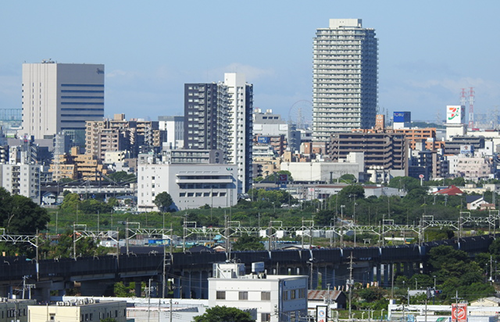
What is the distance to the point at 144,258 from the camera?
7131 centimetres

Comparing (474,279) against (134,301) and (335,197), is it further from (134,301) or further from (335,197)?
(335,197)

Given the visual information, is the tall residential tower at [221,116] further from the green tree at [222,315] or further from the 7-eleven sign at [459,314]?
the green tree at [222,315]

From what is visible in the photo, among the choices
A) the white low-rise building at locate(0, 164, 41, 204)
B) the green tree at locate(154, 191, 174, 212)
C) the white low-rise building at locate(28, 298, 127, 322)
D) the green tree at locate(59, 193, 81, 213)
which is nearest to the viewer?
the white low-rise building at locate(28, 298, 127, 322)

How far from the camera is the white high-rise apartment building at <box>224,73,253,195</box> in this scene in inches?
7505

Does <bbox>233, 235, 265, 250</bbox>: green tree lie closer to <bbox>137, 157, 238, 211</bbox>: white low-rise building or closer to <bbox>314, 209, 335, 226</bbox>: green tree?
<bbox>314, 209, 335, 226</bbox>: green tree

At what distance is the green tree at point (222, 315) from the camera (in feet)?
151

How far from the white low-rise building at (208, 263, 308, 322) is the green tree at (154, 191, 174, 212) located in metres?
102

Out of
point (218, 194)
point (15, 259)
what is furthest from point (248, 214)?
point (15, 259)

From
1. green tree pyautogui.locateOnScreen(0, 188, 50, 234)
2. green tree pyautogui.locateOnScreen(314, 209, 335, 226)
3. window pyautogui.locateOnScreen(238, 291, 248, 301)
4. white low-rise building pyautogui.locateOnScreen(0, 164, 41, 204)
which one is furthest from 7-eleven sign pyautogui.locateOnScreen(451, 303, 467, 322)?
white low-rise building pyautogui.locateOnScreen(0, 164, 41, 204)

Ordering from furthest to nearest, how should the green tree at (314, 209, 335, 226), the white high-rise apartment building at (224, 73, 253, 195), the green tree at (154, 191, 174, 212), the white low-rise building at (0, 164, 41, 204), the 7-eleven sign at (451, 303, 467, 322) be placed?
the white high-rise apartment building at (224, 73, 253, 195) < the white low-rise building at (0, 164, 41, 204) < the green tree at (154, 191, 174, 212) < the green tree at (314, 209, 335, 226) < the 7-eleven sign at (451, 303, 467, 322)

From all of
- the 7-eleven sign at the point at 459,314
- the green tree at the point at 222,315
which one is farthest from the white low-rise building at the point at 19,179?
the green tree at the point at 222,315

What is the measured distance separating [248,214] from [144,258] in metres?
68.8

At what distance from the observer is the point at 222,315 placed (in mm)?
45969

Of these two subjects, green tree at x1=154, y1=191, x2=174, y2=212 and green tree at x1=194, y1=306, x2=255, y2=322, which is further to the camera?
green tree at x1=154, y1=191, x2=174, y2=212
